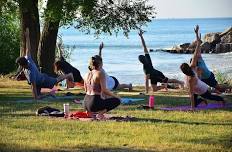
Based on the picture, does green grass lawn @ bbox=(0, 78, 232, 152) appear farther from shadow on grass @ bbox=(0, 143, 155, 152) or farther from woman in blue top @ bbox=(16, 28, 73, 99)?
woman in blue top @ bbox=(16, 28, 73, 99)

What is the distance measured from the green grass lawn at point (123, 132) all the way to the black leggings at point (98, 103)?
0.48 metres

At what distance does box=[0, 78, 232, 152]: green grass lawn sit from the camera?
959 cm

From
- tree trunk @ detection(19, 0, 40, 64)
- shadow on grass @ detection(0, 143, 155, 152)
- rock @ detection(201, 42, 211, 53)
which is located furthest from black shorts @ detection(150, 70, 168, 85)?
rock @ detection(201, 42, 211, 53)

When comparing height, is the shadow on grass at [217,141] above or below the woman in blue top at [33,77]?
below

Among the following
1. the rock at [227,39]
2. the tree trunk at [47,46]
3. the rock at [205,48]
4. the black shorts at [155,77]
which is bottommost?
the rock at [205,48]

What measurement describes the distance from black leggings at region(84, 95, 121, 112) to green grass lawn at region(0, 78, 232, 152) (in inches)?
19.1

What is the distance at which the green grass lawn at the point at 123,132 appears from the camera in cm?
959

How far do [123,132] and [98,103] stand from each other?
1.80 m

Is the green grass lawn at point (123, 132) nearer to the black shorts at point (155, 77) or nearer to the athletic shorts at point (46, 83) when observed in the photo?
the athletic shorts at point (46, 83)

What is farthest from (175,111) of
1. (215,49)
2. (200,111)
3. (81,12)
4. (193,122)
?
(215,49)

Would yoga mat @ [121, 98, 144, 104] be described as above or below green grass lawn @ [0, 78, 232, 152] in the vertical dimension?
below

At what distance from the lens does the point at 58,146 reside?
9617mm

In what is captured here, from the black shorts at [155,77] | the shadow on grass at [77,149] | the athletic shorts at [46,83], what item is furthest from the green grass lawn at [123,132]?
the black shorts at [155,77]

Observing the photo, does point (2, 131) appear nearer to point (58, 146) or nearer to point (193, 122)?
point (58, 146)
